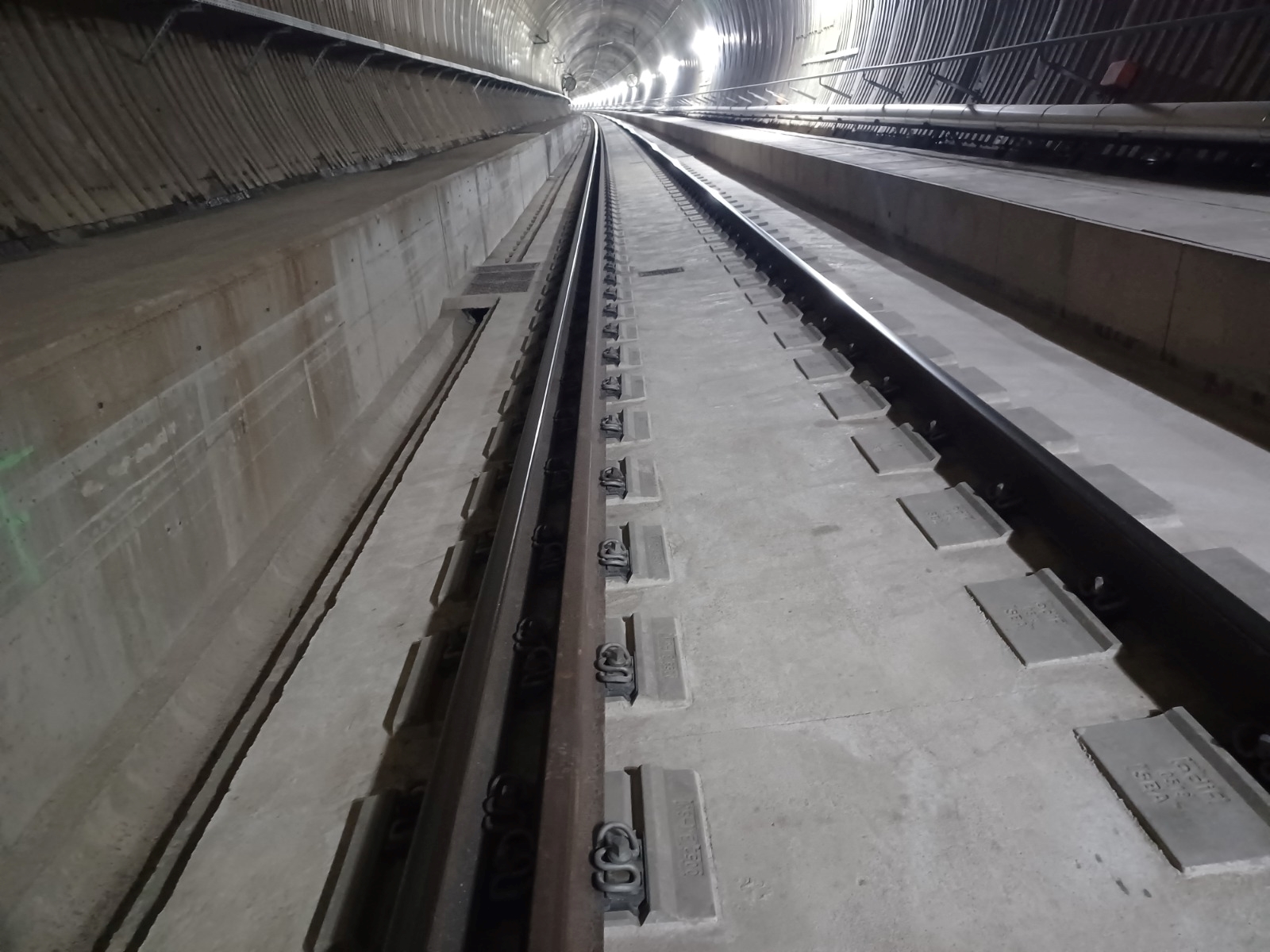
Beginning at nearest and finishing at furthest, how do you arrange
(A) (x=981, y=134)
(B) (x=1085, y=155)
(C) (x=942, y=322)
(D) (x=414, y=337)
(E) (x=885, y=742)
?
1. (E) (x=885, y=742)
2. (C) (x=942, y=322)
3. (D) (x=414, y=337)
4. (B) (x=1085, y=155)
5. (A) (x=981, y=134)

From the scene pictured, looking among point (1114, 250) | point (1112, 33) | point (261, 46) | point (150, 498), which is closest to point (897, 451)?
point (1114, 250)

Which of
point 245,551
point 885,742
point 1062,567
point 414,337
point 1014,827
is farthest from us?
point 414,337

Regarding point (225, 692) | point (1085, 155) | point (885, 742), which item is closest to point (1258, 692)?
point (885, 742)

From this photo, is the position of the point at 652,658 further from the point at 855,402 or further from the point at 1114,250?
the point at 1114,250

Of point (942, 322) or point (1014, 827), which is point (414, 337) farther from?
point (1014, 827)

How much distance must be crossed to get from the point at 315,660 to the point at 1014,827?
218 centimetres

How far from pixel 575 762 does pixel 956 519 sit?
1.81 meters

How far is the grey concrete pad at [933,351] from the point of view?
4855 mm

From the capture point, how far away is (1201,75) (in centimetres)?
849

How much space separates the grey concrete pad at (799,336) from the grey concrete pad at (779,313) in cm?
24

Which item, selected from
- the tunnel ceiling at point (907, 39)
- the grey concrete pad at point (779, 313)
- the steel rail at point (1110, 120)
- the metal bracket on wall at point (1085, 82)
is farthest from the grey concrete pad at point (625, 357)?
the metal bracket on wall at point (1085, 82)

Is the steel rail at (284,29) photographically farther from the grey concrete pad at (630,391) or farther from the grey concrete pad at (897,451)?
the grey concrete pad at (897,451)

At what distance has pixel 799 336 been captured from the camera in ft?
18.7

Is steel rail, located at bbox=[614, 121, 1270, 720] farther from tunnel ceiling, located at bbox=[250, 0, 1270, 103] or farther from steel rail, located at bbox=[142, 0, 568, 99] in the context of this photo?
tunnel ceiling, located at bbox=[250, 0, 1270, 103]
